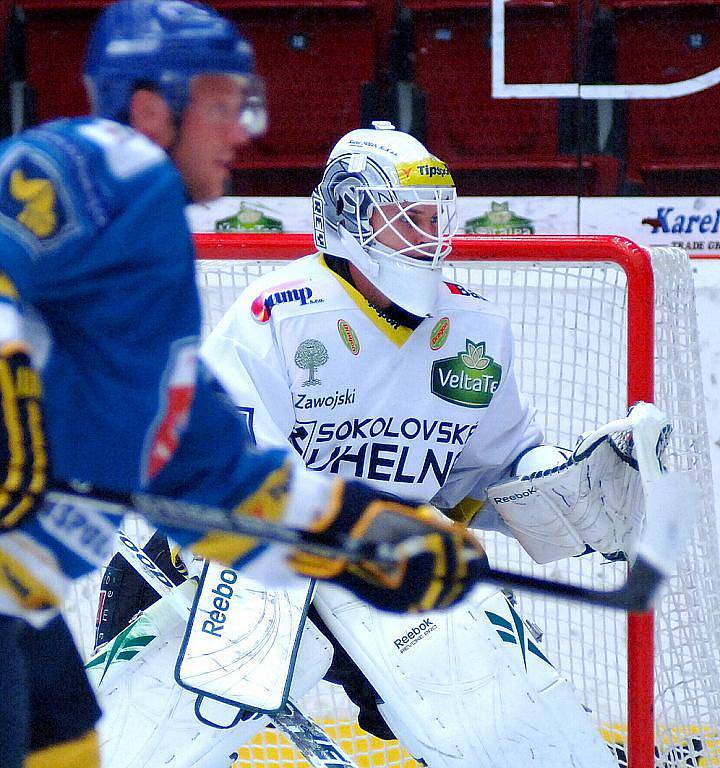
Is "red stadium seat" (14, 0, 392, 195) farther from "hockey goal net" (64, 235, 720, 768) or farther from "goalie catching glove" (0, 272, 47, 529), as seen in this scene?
"goalie catching glove" (0, 272, 47, 529)

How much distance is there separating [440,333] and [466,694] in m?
0.57

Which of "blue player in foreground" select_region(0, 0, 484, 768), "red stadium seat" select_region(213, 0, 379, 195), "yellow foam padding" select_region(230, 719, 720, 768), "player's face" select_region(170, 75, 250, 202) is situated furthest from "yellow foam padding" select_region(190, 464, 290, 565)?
"red stadium seat" select_region(213, 0, 379, 195)

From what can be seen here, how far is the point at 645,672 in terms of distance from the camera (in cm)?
213

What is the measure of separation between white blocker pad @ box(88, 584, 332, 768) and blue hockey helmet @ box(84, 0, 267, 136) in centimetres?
99

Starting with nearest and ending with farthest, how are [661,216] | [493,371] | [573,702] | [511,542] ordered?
[573,702] < [493,371] < [511,542] < [661,216]

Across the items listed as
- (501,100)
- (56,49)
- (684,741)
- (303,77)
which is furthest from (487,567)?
(56,49)

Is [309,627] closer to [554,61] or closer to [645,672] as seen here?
[645,672]

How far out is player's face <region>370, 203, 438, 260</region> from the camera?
2025mm

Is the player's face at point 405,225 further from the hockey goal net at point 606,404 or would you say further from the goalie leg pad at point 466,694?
the goalie leg pad at point 466,694

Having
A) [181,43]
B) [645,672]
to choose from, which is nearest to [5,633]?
[181,43]

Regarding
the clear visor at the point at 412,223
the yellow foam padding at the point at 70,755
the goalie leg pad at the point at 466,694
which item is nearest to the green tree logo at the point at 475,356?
the clear visor at the point at 412,223

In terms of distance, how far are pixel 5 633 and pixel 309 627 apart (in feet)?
2.82

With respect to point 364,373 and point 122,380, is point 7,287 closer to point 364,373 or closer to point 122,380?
point 122,380

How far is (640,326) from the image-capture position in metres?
2.12
